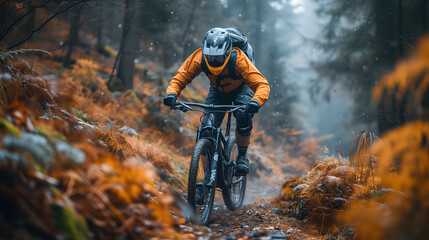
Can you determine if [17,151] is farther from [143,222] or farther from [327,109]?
[327,109]

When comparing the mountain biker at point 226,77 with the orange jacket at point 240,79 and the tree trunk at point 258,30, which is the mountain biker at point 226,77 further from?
the tree trunk at point 258,30

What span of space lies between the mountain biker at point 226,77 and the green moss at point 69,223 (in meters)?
2.50

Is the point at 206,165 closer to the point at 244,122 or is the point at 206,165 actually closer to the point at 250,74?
the point at 244,122

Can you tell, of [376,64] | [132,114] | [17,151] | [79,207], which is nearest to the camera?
[17,151]

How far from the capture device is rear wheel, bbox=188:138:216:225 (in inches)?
139

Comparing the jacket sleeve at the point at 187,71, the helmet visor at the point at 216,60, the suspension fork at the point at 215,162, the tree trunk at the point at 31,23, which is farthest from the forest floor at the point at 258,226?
the tree trunk at the point at 31,23

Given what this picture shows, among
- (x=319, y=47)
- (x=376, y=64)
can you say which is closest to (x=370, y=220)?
(x=376, y=64)

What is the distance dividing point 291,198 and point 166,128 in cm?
528

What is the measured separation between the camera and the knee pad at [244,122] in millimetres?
4399

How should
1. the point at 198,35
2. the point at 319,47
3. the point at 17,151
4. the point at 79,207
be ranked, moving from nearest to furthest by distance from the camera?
the point at 17,151 < the point at 79,207 < the point at 198,35 < the point at 319,47

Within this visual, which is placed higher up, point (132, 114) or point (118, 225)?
point (132, 114)

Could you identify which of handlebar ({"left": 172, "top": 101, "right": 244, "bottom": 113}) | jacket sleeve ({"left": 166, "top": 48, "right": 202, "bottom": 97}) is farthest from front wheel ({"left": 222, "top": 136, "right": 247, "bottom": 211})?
jacket sleeve ({"left": 166, "top": 48, "right": 202, "bottom": 97})

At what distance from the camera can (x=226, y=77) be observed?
14.6 ft

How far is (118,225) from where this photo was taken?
2002 mm
